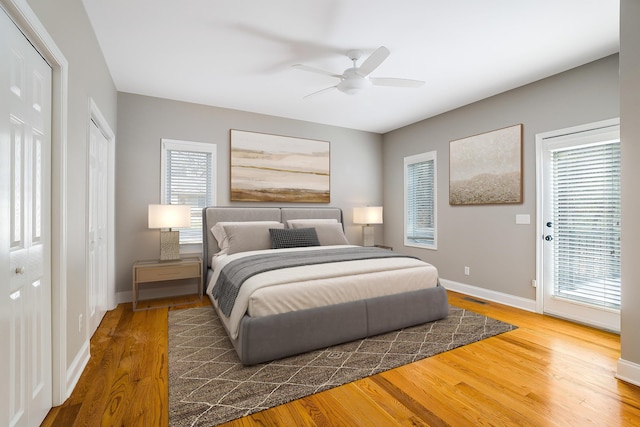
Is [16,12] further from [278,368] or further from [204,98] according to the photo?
[204,98]

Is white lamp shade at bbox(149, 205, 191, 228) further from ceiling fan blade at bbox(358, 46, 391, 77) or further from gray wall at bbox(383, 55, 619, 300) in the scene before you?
gray wall at bbox(383, 55, 619, 300)

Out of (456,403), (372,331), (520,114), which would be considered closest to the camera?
(456,403)

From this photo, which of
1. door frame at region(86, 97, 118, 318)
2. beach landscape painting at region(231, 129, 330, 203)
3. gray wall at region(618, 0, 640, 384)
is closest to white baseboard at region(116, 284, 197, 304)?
door frame at region(86, 97, 118, 318)

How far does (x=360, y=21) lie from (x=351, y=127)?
124 inches

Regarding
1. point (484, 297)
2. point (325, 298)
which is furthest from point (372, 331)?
point (484, 297)

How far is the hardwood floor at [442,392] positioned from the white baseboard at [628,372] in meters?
0.05

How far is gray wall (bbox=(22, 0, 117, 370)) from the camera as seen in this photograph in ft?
6.40

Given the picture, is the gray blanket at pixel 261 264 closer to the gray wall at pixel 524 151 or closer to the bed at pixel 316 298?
the bed at pixel 316 298

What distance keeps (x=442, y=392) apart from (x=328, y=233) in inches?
109

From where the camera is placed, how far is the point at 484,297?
4180 millimetres

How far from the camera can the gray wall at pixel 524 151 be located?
10.4 feet

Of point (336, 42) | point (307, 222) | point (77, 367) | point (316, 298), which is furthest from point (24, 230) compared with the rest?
point (307, 222)

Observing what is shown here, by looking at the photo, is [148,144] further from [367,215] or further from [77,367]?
[367,215]

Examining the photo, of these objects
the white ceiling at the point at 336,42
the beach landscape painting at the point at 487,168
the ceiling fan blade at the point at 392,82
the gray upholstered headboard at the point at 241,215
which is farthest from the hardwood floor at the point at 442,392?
the white ceiling at the point at 336,42
